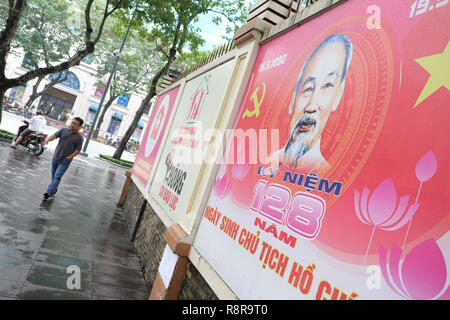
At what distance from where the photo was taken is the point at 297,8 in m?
3.87

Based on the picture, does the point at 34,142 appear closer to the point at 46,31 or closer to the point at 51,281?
the point at 51,281

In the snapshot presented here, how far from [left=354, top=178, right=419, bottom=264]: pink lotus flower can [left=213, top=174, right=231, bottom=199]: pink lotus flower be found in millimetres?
1711

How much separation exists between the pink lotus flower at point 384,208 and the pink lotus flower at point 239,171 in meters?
1.42

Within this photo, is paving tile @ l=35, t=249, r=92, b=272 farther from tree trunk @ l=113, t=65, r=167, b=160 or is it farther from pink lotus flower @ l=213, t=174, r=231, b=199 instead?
tree trunk @ l=113, t=65, r=167, b=160

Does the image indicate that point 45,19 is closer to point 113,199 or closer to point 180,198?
point 113,199

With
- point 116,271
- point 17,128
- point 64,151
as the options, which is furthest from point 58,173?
point 17,128

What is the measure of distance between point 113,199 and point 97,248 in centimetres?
487

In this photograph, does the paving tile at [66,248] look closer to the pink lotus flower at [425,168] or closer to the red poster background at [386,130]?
the red poster background at [386,130]

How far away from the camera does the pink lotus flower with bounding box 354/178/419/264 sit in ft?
5.47

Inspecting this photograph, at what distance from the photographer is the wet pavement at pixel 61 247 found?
13.2 feet

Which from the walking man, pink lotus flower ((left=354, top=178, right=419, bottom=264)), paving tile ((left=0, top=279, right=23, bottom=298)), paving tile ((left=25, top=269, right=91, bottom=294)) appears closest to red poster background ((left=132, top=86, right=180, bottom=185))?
the walking man

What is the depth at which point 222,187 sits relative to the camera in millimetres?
3627

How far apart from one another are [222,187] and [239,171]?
33 centimetres
